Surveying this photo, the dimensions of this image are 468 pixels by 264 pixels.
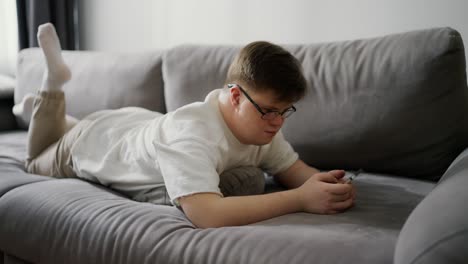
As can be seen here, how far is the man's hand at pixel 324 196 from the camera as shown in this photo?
1242 millimetres

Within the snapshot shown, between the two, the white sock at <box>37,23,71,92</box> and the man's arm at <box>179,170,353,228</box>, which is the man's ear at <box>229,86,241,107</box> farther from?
the white sock at <box>37,23,71,92</box>

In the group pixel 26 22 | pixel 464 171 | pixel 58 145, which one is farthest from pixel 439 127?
pixel 26 22

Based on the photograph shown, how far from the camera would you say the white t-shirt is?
124cm

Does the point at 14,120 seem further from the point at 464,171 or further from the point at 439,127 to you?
the point at 464,171

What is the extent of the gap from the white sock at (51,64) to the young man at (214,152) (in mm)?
196

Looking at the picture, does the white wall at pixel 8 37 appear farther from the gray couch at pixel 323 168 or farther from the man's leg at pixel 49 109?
the man's leg at pixel 49 109

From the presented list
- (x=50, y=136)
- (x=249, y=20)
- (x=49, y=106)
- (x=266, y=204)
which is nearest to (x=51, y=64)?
(x=49, y=106)

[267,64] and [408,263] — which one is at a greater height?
[267,64]

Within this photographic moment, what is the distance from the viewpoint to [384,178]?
1615 millimetres

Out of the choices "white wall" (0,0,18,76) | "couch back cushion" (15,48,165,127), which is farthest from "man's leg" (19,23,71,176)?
"white wall" (0,0,18,76)

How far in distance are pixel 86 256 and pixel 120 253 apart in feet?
0.35

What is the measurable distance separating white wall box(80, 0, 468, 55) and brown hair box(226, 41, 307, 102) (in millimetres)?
932

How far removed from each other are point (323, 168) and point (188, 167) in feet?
2.12

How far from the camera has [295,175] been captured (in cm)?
155
